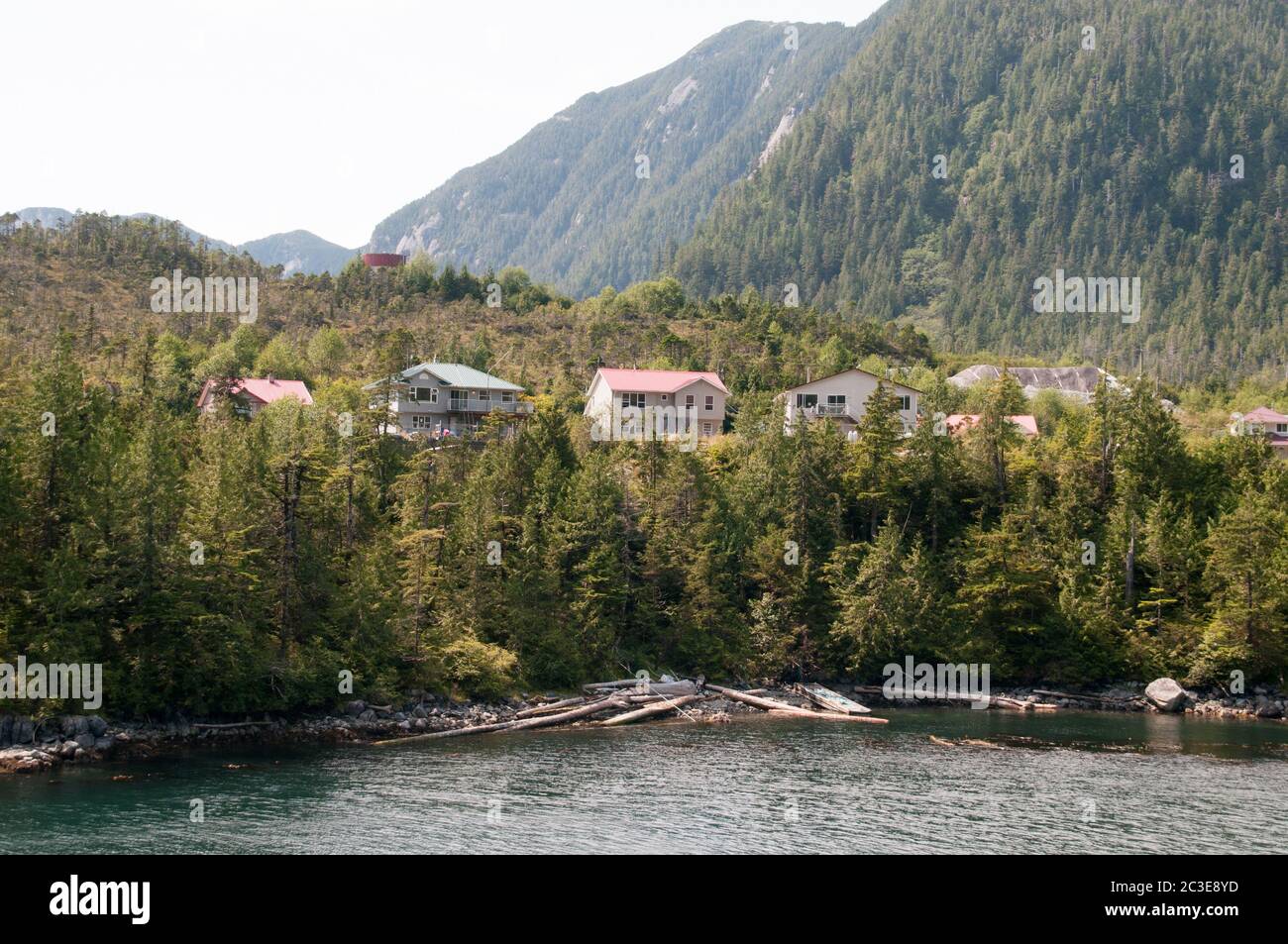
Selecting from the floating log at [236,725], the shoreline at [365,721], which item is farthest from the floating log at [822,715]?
the floating log at [236,725]

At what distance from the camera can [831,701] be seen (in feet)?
182

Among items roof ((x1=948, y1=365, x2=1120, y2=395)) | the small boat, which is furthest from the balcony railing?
roof ((x1=948, y1=365, x2=1120, y2=395))

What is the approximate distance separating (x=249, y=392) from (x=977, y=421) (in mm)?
48027

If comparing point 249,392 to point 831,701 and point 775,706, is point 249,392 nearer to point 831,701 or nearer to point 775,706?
point 775,706

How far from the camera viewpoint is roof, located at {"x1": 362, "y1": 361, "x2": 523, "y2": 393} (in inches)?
3179

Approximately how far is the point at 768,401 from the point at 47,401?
49768 mm

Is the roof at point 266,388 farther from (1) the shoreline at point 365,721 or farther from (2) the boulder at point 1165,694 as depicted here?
(2) the boulder at point 1165,694

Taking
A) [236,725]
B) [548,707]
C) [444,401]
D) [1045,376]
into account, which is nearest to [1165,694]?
[548,707]

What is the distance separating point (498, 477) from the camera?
194ft

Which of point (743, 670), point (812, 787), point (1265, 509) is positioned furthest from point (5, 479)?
point (1265, 509)

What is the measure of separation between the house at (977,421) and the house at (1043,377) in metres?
25.8

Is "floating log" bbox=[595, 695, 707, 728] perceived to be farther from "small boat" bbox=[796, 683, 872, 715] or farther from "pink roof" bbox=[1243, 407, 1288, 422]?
"pink roof" bbox=[1243, 407, 1288, 422]
